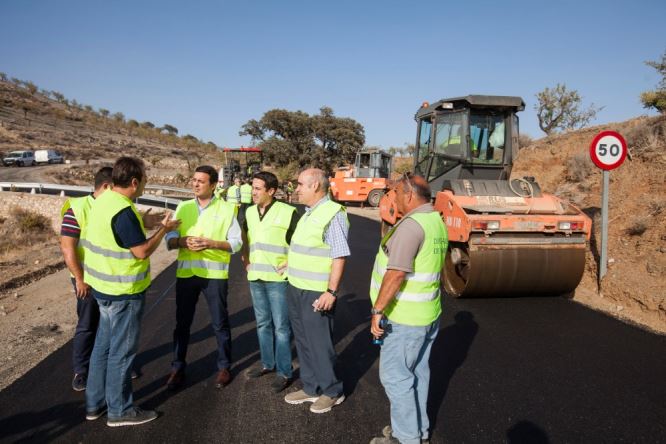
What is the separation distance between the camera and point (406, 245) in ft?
7.59

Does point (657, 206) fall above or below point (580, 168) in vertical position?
below

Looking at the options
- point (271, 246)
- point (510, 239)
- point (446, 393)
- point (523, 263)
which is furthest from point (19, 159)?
point (446, 393)

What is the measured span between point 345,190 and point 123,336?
708 inches

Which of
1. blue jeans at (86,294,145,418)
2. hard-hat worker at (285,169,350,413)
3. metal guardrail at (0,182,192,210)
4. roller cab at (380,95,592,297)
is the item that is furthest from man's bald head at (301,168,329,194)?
metal guardrail at (0,182,192,210)

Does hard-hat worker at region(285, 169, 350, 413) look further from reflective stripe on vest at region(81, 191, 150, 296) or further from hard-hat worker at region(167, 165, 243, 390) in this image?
reflective stripe on vest at region(81, 191, 150, 296)

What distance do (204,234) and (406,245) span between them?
1.80 meters

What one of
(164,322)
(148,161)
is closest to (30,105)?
(148,161)

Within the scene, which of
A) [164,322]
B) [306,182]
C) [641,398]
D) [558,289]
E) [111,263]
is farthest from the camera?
[558,289]

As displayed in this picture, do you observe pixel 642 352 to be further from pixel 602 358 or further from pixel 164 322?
pixel 164 322

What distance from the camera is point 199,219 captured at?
334 cm

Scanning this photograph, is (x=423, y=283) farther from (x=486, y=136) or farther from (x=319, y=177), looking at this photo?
(x=486, y=136)

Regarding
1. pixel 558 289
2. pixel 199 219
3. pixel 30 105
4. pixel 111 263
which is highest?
pixel 30 105

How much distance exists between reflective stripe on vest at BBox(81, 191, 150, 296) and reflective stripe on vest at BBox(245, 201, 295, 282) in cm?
90

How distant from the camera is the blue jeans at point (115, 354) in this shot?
2.77 meters
